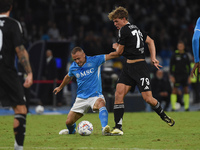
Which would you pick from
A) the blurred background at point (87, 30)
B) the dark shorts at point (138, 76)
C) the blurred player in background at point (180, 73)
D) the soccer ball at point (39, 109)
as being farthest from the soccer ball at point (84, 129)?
the blurred player in background at point (180, 73)

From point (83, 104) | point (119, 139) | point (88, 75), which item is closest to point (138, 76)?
point (88, 75)

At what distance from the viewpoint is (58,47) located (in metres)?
19.0

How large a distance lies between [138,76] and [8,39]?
10.4 feet

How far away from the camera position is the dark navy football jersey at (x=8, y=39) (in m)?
5.70

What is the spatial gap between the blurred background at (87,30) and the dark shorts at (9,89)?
915 cm

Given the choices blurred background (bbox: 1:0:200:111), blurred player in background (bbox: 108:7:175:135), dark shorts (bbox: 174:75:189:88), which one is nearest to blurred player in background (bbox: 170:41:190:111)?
dark shorts (bbox: 174:75:189:88)

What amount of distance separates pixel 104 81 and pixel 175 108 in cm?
265

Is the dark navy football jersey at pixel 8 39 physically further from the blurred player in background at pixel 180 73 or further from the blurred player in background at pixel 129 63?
the blurred player in background at pixel 180 73

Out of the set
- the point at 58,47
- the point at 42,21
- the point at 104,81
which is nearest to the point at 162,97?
the point at 104,81

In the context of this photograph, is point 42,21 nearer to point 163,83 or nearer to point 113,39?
point 113,39

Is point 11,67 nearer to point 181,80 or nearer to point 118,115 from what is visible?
point 118,115

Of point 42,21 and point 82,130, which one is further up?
point 42,21

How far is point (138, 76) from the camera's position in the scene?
825cm

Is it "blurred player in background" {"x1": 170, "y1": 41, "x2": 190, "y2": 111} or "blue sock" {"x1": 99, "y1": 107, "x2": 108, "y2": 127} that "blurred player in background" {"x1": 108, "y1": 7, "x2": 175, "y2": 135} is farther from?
"blurred player in background" {"x1": 170, "y1": 41, "x2": 190, "y2": 111}
